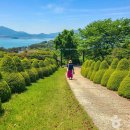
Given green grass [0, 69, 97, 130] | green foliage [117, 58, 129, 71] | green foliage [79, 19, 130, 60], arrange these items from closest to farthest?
green grass [0, 69, 97, 130] → green foliage [117, 58, 129, 71] → green foliage [79, 19, 130, 60]

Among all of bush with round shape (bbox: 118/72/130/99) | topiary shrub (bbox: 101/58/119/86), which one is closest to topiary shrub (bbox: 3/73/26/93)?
bush with round shape (bbox: 118/72/130/99)

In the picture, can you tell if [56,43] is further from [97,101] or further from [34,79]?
[97,101]

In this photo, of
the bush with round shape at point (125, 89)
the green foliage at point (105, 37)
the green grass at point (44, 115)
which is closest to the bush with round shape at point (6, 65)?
the green grass at point (44, 115)

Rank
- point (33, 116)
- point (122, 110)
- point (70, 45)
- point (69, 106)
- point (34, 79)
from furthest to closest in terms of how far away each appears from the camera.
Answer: point (70, 45) → point (34, 79) → point (69, 106) → point (122, 110) → point (33, 116)

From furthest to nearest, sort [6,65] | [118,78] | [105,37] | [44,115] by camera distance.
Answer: [105,37]
[118,78]
[6,65]
[44,115]

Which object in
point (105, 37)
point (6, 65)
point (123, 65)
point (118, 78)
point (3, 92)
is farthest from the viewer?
point (105, 37)

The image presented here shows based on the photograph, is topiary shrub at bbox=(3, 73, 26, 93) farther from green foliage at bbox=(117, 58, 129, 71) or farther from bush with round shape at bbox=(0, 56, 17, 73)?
green foliage at bbox=(117, 58, 129, 71)

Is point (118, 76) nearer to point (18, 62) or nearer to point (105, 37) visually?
point (18, 62)

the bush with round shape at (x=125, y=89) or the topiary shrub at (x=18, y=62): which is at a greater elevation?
the topiary shrub at (x=18, y=62)

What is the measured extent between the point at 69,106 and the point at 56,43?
75742mm

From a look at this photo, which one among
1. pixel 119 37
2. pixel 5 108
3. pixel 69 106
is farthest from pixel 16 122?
pixel 119 37

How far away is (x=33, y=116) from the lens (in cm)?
1219

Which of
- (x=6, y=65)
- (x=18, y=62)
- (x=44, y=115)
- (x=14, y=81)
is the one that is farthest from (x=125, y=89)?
(x=18, y=62)

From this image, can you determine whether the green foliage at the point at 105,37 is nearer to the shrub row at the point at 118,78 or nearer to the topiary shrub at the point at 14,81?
the shrub row at the point at 118,78
